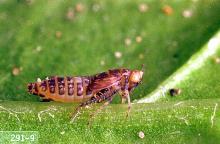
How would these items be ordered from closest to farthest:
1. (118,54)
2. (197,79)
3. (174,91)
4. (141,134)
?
(141,134), (174,91), (197,79), (118,54)

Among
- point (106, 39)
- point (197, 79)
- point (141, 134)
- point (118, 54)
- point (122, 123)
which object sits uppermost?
point (106, 39)

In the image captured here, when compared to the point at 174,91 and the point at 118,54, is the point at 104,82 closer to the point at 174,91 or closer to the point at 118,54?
the point at 174,91

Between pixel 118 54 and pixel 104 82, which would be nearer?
pixel 104 82

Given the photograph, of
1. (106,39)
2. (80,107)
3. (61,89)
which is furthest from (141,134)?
(106,39)

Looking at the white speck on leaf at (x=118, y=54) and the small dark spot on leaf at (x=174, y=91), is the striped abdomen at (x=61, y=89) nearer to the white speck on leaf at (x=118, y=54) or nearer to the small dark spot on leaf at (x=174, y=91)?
the small dark spot on leaf at (x=174, y=91)

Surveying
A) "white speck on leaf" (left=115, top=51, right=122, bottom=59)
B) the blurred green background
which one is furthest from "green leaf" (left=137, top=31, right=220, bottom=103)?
"white speck on leaf" (left=115, top=51, right=122, bottom=59)

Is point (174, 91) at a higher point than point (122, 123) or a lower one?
higher

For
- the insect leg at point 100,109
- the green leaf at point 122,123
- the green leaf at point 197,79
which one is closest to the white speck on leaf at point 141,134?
the green leaf at point 122,123

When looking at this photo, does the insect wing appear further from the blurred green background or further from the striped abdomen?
the blurred green background
